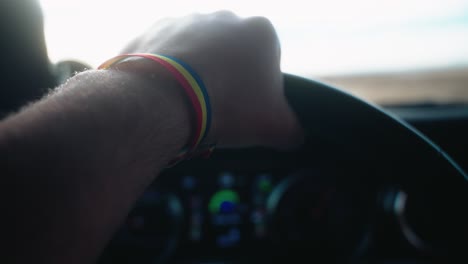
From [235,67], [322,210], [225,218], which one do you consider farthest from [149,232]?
[235,67]

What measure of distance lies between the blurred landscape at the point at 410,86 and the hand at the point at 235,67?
1164mm

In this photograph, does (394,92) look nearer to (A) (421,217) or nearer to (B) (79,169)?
(A) (421,217)

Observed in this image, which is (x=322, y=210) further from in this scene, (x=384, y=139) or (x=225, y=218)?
(x=384, y=139)

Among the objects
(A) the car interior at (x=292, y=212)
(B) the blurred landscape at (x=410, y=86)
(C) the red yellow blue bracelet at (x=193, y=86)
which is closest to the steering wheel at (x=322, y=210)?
(A) the car interior at (x=292, y=212)

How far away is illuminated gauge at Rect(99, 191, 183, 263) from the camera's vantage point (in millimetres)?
1497

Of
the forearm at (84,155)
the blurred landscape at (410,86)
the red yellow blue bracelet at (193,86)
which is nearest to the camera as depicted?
the forearm at (84,155)

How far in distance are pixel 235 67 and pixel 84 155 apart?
311mm

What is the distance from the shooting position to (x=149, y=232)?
1562 mm

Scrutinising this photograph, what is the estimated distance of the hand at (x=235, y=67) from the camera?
73 cm

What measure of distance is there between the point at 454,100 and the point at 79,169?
6.35 ft

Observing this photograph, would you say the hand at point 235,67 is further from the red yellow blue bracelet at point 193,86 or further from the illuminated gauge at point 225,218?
the illuminated gauge at point 225,218

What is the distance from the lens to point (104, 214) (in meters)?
0.56

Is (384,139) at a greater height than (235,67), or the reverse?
(235,67)

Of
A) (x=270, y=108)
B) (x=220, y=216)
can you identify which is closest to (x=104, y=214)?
(x=270, y=108)
